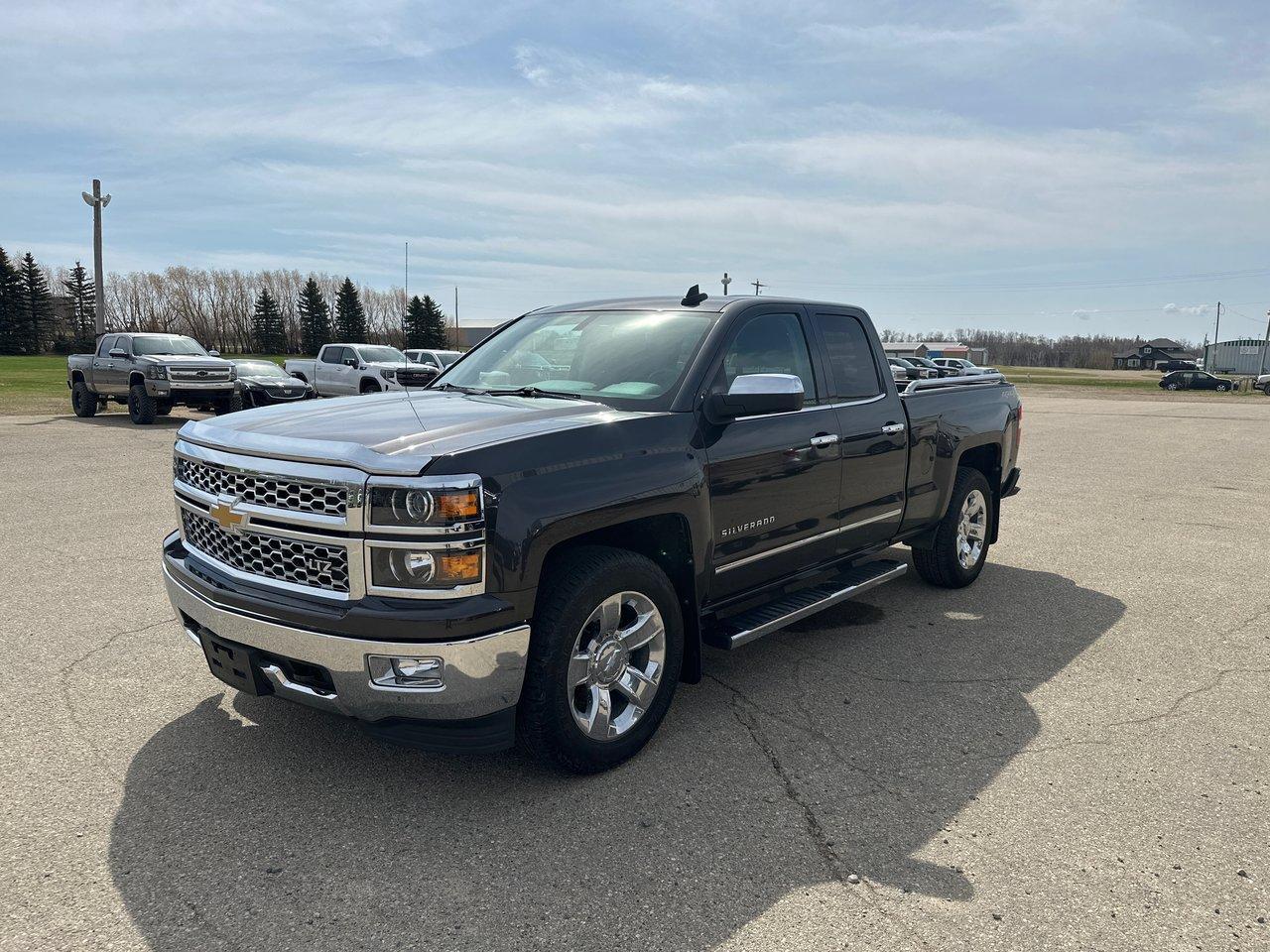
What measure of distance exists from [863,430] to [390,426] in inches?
103

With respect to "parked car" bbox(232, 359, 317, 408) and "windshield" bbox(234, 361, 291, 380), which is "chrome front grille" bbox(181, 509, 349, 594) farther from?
"windshield" bbox(234, 361, 291, 380)

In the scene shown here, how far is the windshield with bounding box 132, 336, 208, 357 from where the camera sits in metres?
18.9

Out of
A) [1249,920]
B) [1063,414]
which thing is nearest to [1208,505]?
[1249,920]

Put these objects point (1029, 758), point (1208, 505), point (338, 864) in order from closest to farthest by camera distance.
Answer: point (338, 864) < point (1029, 758) < point (1208, 505)

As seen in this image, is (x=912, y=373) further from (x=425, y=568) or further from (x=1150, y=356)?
(x=1150, y=356)

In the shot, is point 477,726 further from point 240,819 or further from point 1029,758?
point 1029,758

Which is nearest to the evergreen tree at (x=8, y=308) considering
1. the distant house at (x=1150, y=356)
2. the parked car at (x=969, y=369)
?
the parked car at (x=969, y=369)

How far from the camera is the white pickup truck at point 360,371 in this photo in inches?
934

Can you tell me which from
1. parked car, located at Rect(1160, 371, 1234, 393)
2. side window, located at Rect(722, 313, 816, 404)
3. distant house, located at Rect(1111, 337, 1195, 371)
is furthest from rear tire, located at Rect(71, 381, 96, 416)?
distant house, located at Rect(1111, 337, 1195, 371)

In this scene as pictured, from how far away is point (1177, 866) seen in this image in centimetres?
284

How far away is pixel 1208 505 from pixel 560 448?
923cm

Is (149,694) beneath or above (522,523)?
beneath

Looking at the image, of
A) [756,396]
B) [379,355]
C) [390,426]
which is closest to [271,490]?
[390,426]

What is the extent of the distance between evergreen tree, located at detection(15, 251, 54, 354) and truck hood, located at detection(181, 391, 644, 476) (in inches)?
3696
